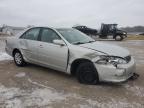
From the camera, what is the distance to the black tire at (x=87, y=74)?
5.01 meters

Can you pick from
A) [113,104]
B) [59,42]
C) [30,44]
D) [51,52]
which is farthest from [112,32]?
[113,104]

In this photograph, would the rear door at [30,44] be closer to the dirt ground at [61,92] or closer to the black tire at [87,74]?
the dirt ground at [61,92]

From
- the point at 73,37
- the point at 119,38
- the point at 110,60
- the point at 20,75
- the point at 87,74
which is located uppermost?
the point at 73,37

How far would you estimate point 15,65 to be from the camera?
7.41 metres

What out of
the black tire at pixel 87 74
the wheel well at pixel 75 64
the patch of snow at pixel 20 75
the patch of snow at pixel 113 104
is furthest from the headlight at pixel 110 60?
the patch of snow at pixel 20 75

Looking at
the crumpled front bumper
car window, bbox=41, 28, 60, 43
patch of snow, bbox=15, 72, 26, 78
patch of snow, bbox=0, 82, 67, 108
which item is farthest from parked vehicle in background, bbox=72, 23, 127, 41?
patch of snow, bbox=0, 82, 67, 108

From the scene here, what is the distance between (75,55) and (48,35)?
1.33m

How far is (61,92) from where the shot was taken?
4.71 metres

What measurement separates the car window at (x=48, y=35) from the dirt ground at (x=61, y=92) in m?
1.08

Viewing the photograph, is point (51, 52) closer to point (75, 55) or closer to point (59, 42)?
point (59, 42)

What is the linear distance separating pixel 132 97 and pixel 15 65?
14.9ft

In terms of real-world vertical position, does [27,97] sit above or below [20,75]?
below

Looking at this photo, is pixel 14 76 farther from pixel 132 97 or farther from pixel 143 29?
pixel 143 29

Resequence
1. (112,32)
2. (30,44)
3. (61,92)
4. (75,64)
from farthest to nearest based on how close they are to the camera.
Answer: (112,32), (30,44), (75,64), (61,92)
